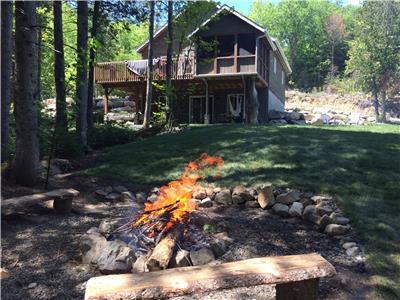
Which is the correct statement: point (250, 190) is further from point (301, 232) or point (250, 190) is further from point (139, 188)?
point (139, 188)

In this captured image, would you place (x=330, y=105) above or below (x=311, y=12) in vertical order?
below

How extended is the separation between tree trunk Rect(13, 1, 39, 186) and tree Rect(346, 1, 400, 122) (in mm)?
38215

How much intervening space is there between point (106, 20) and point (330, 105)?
97.7 feet

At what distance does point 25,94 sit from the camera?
273 inches

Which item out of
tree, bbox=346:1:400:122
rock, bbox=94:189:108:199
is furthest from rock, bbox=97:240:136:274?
tree, bbox=346:1:400:122

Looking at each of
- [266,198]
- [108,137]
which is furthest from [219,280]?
[108,137]

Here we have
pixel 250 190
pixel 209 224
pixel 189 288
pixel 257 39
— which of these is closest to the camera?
pixel 189 288

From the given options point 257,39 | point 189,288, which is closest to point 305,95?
point 257,39

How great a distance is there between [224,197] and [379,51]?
39218mm

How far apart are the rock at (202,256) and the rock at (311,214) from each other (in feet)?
6.48

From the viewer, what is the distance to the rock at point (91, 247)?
14.6 feet

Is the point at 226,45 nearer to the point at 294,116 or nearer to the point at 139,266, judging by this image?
the point at 294,116

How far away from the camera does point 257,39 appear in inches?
863

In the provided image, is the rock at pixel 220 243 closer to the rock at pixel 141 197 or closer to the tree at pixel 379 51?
the rock at pixel 141 197
